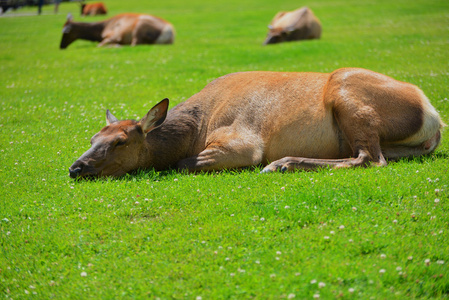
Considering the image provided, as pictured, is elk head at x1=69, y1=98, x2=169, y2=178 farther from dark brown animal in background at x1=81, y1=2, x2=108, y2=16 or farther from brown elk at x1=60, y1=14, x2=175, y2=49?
dark brown animal in background at x1=81, y1=2, x2=108, y2=16

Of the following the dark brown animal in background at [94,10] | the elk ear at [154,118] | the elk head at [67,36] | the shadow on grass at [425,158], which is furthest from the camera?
the dark brown animal in background at [94,10]

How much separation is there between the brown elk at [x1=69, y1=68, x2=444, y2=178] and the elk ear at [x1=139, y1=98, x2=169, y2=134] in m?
0.01

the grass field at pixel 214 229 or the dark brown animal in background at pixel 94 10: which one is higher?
the grass field at pixel 214 229

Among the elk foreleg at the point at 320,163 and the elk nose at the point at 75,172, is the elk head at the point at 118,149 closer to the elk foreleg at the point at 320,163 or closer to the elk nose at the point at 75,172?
the elk nose at the point at 75,172

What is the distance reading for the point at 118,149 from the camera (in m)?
6.92

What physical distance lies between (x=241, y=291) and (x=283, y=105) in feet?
12.3

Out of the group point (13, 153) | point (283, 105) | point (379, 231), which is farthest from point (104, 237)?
point (13, 153)

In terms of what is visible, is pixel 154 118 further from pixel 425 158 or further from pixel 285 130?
pixel 425 158

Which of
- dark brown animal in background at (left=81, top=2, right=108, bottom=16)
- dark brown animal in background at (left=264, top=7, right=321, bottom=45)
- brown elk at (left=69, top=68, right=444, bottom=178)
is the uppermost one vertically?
brown elk at (left=69, top=68, right=444, bottom=178)

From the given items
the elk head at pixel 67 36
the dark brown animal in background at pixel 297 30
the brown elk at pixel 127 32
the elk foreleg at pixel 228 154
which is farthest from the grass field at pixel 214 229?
the elk head at pixel 67 36

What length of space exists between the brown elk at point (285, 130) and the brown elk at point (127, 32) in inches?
543

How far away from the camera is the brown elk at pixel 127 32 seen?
20719 mm

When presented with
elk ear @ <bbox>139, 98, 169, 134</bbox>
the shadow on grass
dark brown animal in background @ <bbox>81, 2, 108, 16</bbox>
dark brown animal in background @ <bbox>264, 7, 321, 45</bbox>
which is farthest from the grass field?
dark brown animal in background @ <bbox>81, 2, 108, 16</bbox>

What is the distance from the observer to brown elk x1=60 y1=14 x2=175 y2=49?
20719 mm
